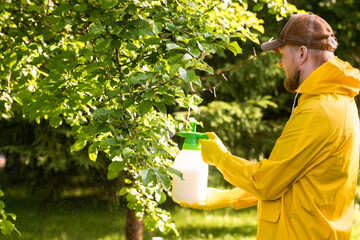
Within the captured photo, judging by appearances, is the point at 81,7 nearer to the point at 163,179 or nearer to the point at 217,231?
the point at 163,179

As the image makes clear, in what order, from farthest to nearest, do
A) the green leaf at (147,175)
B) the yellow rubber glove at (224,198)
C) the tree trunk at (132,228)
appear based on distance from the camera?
1. the tree trunk at (132,228)
2. the yellow rubber glove at (224,198)
3. the green leaf at (147,175)

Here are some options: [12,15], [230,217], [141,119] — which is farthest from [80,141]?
[230,217]

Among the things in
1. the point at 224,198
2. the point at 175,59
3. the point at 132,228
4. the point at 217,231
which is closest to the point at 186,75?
the point at 175,59

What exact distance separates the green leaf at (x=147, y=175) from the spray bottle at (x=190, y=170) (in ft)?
1.61

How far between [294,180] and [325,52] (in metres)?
0.58

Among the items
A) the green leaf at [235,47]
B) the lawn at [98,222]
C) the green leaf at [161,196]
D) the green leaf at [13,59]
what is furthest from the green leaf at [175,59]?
the lawn at [98,222]

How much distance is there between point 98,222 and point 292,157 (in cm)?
636

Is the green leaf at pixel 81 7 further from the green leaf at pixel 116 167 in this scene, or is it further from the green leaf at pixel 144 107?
the green leaf at pixel 116 167

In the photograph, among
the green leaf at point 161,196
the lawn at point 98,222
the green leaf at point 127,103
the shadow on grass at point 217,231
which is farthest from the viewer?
the lawn at point 98,222

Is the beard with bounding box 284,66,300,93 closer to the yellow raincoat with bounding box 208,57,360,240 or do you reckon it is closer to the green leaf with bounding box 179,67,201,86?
the yellow raincoat with bounding box 208,57,360,240

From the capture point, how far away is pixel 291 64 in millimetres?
2137

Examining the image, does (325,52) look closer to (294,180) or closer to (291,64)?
(291,64)

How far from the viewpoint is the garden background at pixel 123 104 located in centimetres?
212

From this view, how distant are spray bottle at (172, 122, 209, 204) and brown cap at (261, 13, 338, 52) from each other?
605 millimetres
